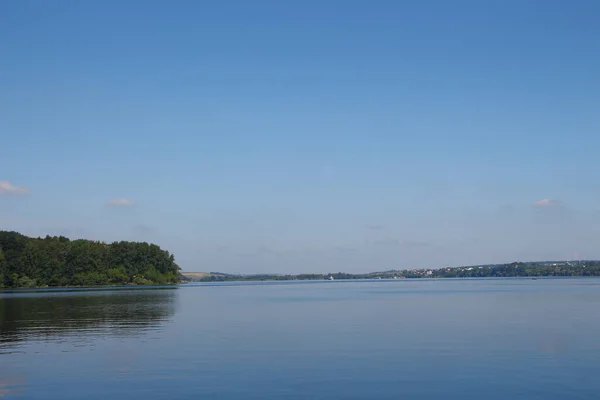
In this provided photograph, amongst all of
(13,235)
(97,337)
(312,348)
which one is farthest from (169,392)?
(13,235)

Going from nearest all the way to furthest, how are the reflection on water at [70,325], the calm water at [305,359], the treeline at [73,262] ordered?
the calm water at [305,359], the reflection on water at [70,325], the treeline at [73,262]

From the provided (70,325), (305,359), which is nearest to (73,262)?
(70,325)

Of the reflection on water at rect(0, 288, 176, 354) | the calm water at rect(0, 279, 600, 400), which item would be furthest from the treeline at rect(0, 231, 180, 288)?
the calm water at rect(0, 279, 600, 400)

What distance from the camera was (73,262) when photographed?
167375 mm

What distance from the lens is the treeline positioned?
151 metres

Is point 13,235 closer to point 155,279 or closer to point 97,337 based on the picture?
point 155,279

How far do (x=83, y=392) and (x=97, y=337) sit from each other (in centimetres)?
1648

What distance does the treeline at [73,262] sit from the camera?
151000 millimetres

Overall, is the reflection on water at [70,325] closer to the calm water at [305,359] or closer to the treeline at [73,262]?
the calm water at [305,359]

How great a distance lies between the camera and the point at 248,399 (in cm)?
1984

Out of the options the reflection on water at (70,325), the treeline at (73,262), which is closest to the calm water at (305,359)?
the reflection on water at (70,325)

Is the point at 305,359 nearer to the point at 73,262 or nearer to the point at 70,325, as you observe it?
the point at 70,325

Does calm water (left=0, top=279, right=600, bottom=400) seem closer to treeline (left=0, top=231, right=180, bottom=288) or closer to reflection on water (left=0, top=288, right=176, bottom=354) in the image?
reflection on water (left=0, top=288, right=176, bottom=354)

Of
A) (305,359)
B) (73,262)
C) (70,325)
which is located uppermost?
(73,262)
